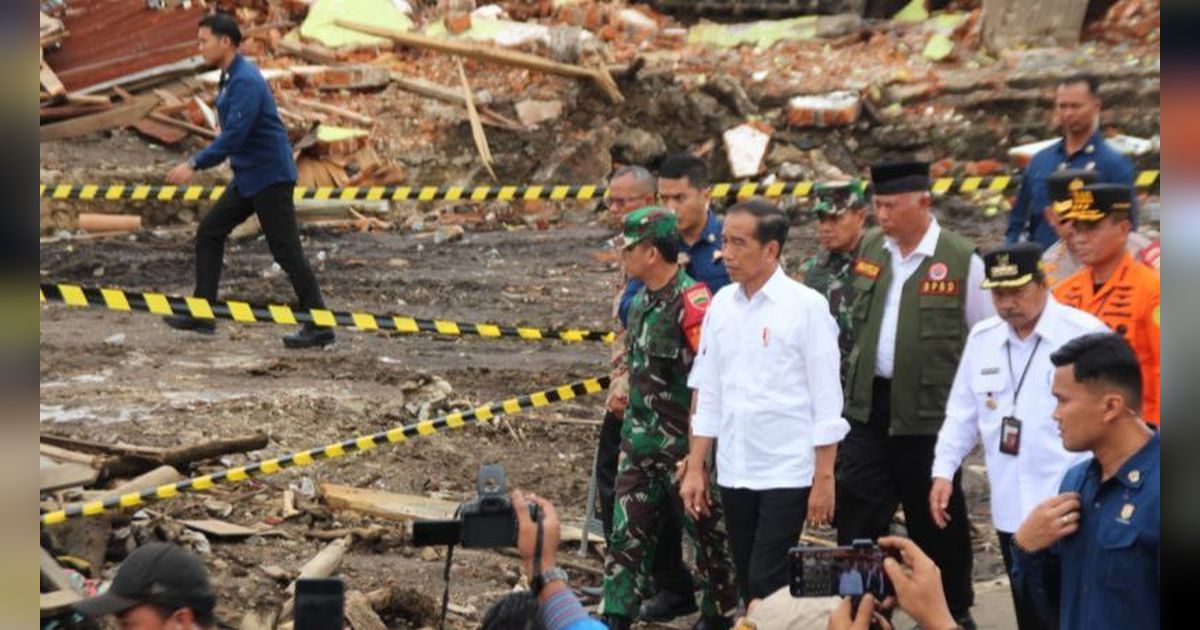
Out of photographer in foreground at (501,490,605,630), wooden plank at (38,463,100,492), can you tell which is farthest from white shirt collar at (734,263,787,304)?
wooden plank at (38,463,100,492)

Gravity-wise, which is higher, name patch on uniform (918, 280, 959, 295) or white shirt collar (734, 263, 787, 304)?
white shirt collar (734, 263, 787, 304)

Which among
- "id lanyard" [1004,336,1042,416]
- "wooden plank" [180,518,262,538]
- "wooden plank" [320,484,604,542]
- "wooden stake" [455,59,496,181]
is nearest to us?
"id lanyard" [1004,336,1042,416]

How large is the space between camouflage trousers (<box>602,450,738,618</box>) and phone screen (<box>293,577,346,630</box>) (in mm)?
4114

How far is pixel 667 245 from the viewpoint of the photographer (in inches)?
304

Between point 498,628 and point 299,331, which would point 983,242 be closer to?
point 299,331

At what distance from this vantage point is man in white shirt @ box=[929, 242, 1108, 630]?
653 cm

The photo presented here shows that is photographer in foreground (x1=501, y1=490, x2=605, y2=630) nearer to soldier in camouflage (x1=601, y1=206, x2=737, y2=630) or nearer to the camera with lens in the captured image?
the camera with lens

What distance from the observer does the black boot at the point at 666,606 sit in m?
8.62

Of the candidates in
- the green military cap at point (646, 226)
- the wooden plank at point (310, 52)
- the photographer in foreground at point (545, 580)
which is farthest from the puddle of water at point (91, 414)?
the wooden plank at point (310, 52)

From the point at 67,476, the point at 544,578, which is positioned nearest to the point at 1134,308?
the point at 544,578

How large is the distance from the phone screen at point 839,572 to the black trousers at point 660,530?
11.0 ft

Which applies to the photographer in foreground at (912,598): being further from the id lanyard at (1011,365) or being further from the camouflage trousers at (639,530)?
the camouflage trousers at (639,530)

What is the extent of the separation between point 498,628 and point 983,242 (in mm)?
13305
